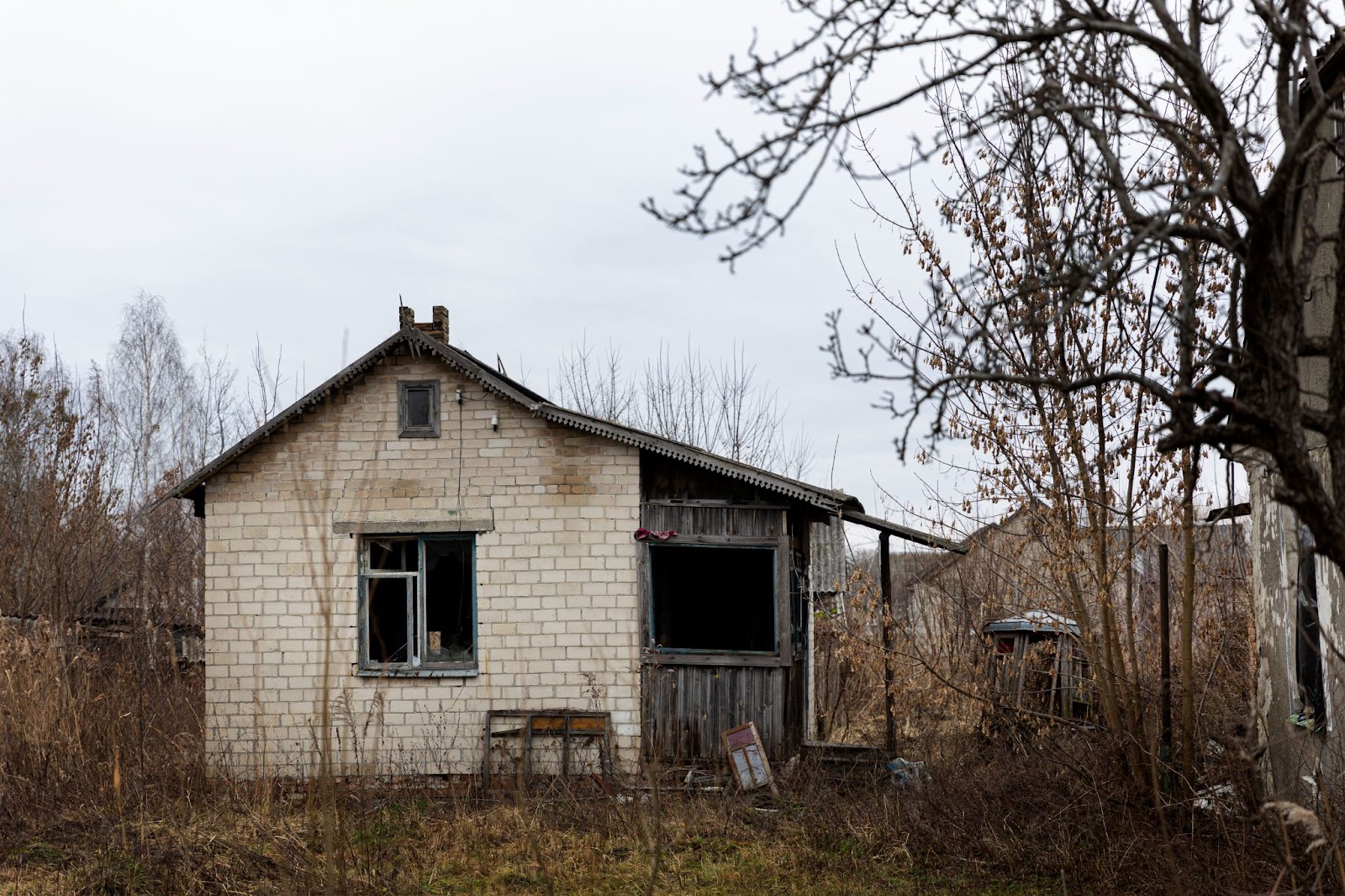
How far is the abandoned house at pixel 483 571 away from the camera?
13.4 m

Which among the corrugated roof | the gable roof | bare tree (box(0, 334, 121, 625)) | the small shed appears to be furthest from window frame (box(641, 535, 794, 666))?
bare tree (box(0, 334, 121, 625))

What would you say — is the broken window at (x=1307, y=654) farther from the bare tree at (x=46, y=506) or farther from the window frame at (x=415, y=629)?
the bare tree at (x=46, y=506)

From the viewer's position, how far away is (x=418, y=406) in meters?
13.9

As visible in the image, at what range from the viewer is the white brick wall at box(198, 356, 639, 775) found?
44.1 feet

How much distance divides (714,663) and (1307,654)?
6133 millimetres

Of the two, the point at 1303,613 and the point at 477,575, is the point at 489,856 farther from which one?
the point at 1303,613

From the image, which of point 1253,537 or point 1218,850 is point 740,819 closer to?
point 1218,850

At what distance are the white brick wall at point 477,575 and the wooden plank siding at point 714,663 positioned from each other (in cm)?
22

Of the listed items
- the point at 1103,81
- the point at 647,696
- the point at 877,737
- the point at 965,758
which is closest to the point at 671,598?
the point at 877,737

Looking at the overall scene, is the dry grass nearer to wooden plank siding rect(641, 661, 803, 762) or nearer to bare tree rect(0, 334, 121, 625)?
wooden plank siding rect(641, 661, 803, 762)

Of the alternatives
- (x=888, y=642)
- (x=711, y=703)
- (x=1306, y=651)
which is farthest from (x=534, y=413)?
(x=1306, y=651)

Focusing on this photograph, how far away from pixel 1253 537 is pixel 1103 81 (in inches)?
276

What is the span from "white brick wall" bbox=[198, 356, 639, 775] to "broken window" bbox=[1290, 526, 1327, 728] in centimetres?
660

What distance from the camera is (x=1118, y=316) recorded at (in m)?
9.51
